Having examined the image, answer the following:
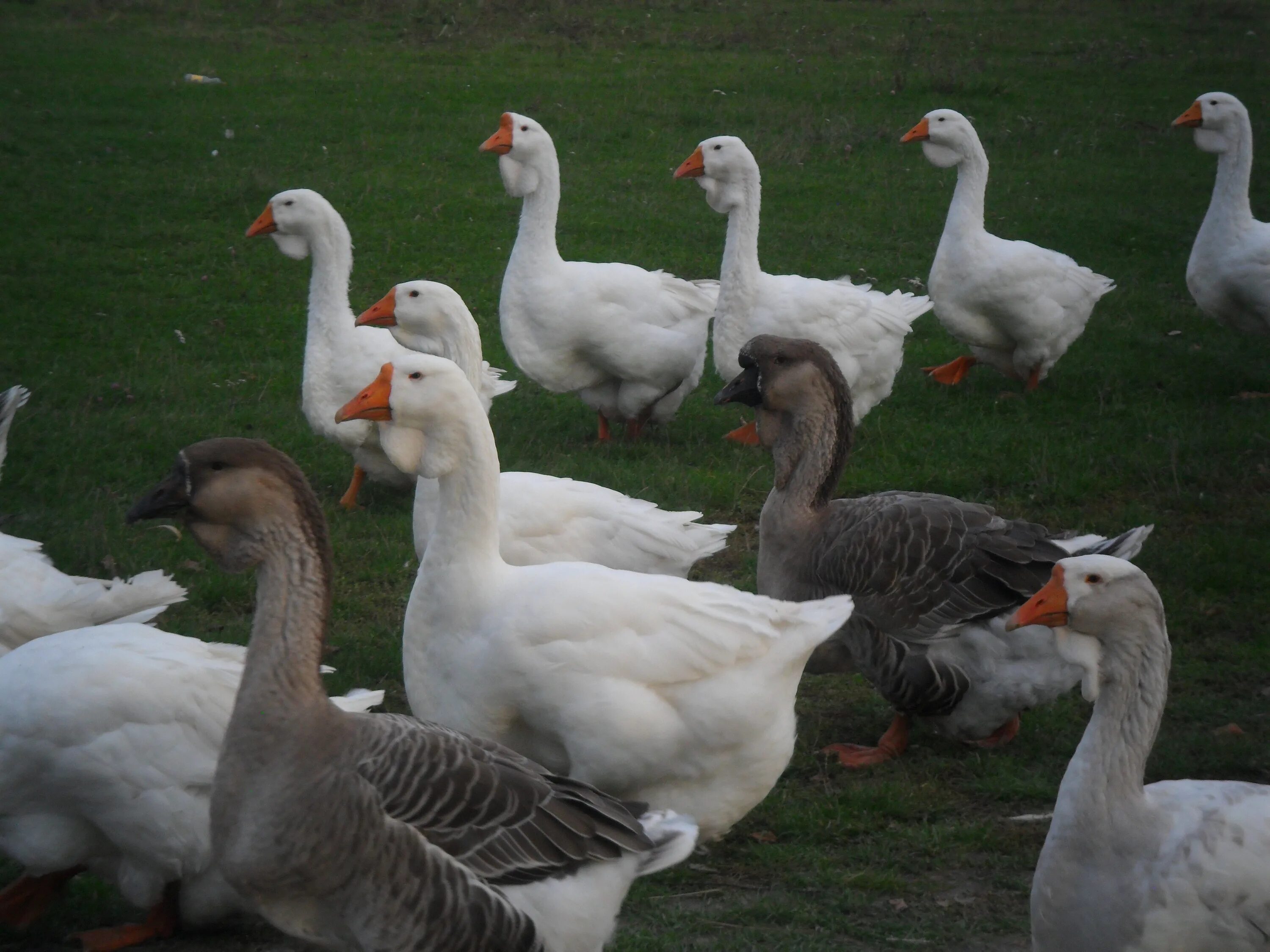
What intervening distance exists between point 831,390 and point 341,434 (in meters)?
2.89

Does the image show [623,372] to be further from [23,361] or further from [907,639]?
[23,361]

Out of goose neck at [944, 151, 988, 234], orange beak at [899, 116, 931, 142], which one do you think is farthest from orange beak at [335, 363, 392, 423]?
orange beak at [899, 116, 931, 142]

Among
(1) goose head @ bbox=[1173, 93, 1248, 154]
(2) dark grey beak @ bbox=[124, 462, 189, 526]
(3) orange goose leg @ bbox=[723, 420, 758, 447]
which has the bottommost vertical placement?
(3) orange goose leg @ bbox=[723, 420, 758, 447]

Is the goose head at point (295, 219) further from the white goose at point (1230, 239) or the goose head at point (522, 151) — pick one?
the white goose at point (1230, 239)

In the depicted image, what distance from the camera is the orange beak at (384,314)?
6.34m

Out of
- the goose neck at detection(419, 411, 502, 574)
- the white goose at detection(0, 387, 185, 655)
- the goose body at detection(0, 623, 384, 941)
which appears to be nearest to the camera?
the goose body at detection(0, 623, 384, 941)

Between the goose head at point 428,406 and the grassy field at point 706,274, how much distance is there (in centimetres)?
147

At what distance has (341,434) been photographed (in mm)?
7066

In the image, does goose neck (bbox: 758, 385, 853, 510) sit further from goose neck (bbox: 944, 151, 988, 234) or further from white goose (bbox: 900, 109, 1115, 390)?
goose neck (bbox: 944, 151, 988, 234)

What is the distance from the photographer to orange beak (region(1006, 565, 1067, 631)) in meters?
3.62

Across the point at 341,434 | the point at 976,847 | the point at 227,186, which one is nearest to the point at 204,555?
the point at 341,434

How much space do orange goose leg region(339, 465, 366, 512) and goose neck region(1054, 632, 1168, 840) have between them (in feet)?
15.3

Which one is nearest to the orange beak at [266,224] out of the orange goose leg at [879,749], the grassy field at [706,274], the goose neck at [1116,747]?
the grassy field at [706,274]

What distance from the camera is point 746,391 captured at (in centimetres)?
→ 552
